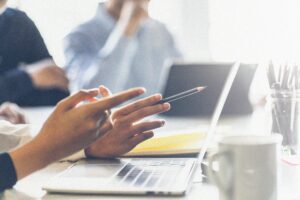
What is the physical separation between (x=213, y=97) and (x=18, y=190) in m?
0.73

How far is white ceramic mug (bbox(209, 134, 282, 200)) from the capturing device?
2.09 feet

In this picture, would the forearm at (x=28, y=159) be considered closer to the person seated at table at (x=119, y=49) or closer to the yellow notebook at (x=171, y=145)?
the yellow notebook at (x=171, y=145)

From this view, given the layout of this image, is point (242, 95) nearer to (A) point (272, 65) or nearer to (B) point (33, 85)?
(A) point (272, 65)

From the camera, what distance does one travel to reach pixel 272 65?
3.18 feet

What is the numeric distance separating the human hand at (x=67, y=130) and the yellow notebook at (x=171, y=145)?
203 millimetres

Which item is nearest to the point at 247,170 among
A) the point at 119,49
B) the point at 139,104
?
the point at 139,104

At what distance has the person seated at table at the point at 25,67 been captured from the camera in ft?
6.85

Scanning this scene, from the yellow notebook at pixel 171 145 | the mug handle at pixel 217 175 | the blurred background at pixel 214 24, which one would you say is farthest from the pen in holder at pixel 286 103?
the blurred background at pixel 214 24

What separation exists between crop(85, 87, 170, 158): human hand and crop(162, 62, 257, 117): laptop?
467mm

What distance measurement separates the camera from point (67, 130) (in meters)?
0.73

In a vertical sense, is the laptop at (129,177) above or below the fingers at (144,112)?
below

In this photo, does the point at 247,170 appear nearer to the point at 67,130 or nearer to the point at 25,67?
the point at 67,130

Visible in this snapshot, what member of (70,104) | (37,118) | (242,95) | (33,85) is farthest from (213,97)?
(33,85)

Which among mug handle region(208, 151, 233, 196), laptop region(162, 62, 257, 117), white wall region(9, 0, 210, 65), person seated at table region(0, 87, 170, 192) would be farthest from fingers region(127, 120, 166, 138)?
white wall region(9, 0, 210, 65)
